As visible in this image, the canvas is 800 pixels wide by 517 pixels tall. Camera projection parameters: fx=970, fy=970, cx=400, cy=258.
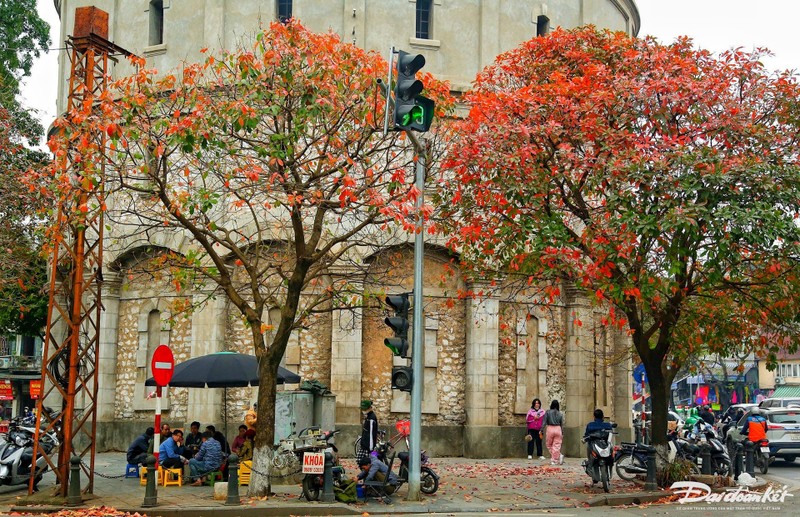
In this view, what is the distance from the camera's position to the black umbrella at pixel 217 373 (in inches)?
761

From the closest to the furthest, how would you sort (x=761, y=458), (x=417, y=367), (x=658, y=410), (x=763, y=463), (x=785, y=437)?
(x=417, y=367) < (x=658, y=410) < (x=761, y=458) < (x=763, y=463) < (x=785, y=437)

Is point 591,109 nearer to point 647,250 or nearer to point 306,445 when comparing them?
point 647,250

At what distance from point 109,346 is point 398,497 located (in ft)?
44.5

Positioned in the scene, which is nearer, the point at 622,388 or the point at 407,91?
the point at 407,91

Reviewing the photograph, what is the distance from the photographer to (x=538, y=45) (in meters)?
19.9

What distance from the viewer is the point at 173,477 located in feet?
59.5

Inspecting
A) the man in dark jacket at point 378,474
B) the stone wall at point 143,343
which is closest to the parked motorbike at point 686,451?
the man in dark jacket at point 378,474

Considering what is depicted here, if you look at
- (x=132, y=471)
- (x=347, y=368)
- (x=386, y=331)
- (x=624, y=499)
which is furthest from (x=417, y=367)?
(x=386, y=331)

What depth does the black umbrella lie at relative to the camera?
19.3 meters

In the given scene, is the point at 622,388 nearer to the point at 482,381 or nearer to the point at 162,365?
the point at 482,381

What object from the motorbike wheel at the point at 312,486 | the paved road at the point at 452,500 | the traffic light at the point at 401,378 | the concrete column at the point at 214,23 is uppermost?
the concrete column at the point at 214,23

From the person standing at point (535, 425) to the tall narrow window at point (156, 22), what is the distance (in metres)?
14.8

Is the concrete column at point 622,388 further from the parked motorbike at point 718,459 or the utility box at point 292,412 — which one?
the utility box at point 292,412

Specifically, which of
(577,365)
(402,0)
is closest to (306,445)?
(577,365)
